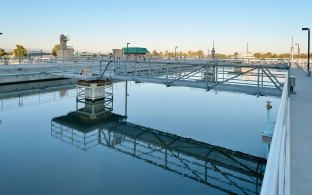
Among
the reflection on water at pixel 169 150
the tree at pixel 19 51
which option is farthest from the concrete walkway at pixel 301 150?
the tree at pixel 19 51

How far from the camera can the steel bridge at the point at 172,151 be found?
1112 centimetres

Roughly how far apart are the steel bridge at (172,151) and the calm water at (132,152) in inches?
1.7

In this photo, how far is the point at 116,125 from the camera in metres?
19.0

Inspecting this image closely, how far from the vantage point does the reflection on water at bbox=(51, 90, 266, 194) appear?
36.5 feet

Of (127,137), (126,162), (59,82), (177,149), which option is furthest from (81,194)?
(59,82)

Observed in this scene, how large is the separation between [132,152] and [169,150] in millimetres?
1861

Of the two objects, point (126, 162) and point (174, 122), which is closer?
point (126, 162)

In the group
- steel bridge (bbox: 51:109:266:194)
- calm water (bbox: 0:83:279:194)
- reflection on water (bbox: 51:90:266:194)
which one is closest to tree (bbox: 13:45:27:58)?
calm water (bbox: 0:83:279:194)

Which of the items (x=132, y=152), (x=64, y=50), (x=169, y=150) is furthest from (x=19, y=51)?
(x=169, y=150)

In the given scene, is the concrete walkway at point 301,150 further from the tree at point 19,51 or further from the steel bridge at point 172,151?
the tree at point 19,51

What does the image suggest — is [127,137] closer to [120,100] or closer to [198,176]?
[198,176]

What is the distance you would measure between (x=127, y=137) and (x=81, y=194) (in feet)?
24.0

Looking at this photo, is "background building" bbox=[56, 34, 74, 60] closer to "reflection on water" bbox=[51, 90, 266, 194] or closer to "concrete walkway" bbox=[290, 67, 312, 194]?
"reflection on water" bbox=[51, 90, 266, 194]

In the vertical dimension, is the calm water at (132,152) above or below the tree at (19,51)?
below
